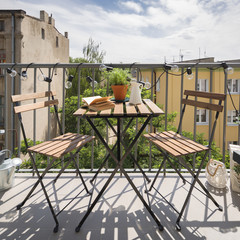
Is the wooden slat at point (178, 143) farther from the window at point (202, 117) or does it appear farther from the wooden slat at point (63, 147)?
the window at point (202, 117)

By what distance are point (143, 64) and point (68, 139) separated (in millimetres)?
1186

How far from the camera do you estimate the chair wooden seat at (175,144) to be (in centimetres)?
175

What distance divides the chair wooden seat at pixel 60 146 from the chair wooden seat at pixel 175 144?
0.65 meters

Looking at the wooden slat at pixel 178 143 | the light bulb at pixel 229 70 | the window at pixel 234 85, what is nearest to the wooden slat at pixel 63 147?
the wooden slat at pixel 178 143

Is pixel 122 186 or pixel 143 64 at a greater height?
pixel 143 64

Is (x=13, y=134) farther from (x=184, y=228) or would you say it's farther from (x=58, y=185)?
(x=184, y=228)

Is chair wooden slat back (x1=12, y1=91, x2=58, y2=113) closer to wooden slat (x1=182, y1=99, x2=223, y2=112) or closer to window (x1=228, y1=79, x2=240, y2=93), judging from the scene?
wooden slat (x1=182, y1=99, x2=223, y2=112)

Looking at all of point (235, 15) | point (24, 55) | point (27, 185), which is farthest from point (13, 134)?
point (235, 15)

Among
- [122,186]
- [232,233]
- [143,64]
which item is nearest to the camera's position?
[232,233]

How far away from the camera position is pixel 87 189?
2.23m

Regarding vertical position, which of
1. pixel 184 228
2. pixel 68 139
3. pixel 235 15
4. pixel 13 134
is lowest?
pixel 13 134

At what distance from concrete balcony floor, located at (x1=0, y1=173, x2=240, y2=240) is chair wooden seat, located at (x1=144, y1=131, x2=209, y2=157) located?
0.53m

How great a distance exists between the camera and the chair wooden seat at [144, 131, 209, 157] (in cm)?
175

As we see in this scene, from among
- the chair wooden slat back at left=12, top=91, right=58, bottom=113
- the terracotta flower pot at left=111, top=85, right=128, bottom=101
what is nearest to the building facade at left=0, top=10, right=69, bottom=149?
the chair wooden slat back at left=12, top=91, right=58, bottom=113
